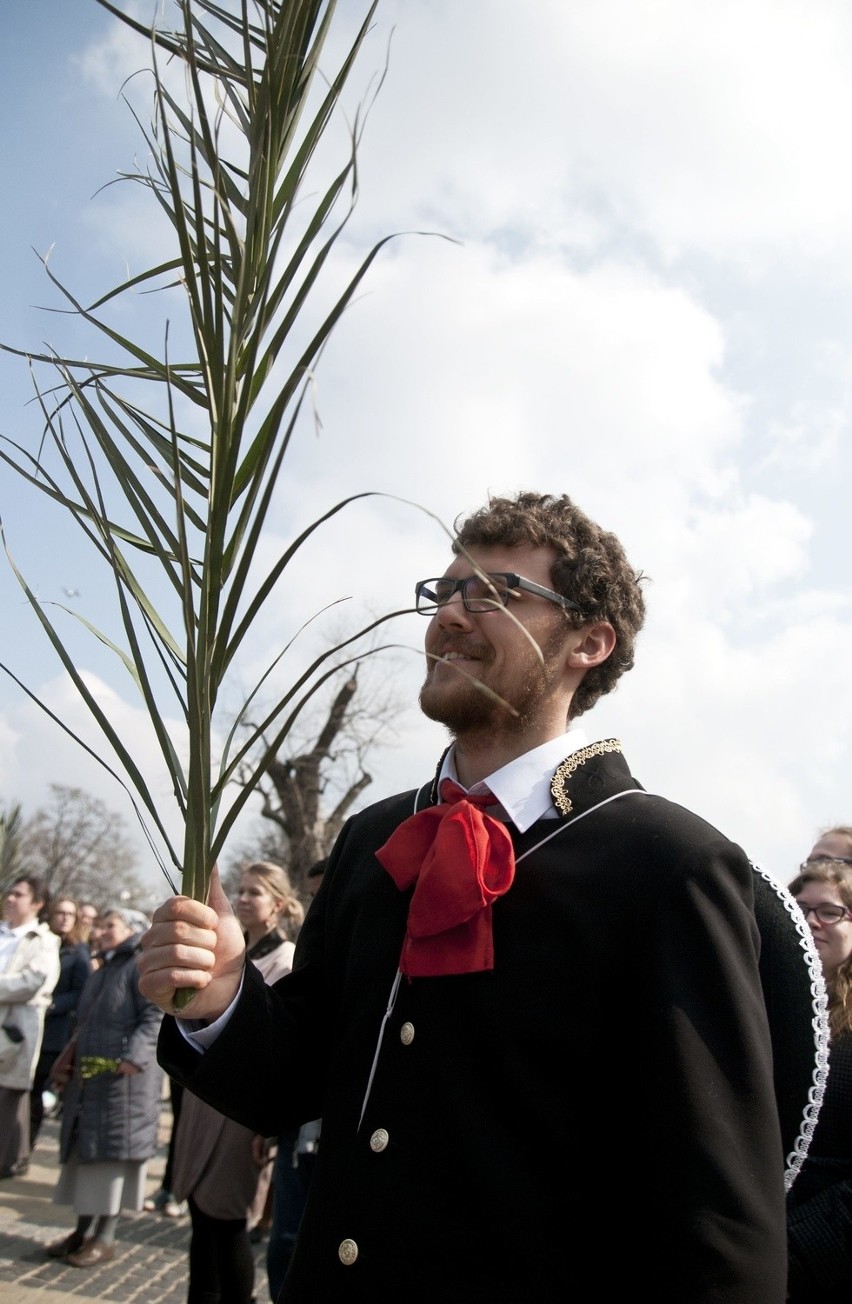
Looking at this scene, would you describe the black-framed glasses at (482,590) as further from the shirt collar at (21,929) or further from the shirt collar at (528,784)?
the shirt collar at (21,929)

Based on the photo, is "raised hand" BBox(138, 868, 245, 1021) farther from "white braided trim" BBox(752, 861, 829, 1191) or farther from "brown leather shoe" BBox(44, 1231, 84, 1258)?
"brown leather shoe" BBox(44, 1231, 84, 1258)

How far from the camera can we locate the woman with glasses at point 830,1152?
8.89 feet

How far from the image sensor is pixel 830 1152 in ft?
9.48

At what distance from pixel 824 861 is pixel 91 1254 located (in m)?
4.47

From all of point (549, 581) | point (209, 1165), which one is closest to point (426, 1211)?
point (549, 581)

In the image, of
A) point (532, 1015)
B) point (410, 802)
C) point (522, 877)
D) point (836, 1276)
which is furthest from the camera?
point (836, 1276)

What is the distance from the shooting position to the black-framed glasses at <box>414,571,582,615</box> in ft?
6.61

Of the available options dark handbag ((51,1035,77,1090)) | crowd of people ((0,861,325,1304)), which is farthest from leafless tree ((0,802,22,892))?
dark handbag ((51,1035,77,1090))

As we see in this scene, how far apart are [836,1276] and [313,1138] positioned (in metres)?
2.17

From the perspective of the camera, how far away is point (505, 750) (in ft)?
6.80

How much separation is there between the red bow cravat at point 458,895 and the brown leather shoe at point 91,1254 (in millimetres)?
4984

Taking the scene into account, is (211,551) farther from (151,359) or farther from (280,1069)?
(280,1069)

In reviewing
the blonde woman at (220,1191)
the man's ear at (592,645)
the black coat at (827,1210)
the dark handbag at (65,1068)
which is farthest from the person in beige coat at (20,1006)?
the man's ear at (592,645)

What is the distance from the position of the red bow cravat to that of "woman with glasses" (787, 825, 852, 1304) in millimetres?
1077
